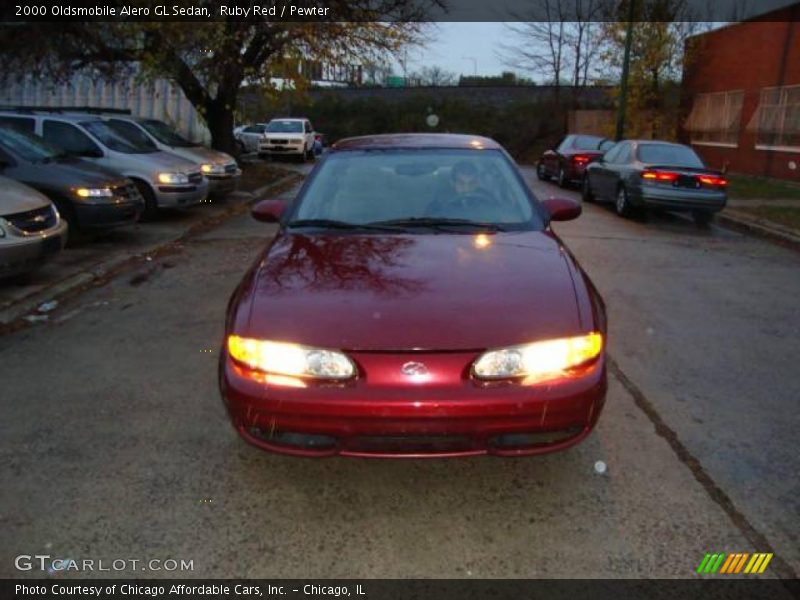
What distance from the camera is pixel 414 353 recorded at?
278cm

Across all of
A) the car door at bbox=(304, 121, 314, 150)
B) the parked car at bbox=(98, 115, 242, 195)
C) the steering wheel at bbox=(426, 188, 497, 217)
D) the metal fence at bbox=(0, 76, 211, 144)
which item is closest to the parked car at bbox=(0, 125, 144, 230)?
the parked car at bbox=(98, 115, 242, 195)

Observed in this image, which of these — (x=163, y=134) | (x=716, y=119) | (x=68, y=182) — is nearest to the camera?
(x=68, y=182)

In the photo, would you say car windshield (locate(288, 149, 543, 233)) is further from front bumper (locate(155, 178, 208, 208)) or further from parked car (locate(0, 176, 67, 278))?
front bumper (locate(155, 178, 208, 208))

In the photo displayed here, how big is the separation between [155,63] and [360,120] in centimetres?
2589

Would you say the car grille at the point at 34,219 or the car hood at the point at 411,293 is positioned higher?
the car hood at the point at 411,293

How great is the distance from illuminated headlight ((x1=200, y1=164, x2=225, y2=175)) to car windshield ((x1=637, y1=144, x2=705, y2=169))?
24.9 feet

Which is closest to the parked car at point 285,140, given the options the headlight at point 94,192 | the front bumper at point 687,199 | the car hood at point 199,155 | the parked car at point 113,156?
the car hood at point 199,155

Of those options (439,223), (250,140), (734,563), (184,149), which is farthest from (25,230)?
(250,140)

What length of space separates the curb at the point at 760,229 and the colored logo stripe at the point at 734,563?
8.63 m

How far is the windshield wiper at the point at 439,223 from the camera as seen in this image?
3.96 metres

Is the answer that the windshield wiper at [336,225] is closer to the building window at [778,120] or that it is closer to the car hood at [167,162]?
the car hood at [167,162]

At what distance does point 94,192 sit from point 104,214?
11.3 inches

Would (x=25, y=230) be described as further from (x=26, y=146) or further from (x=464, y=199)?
(x=464, y=199)
